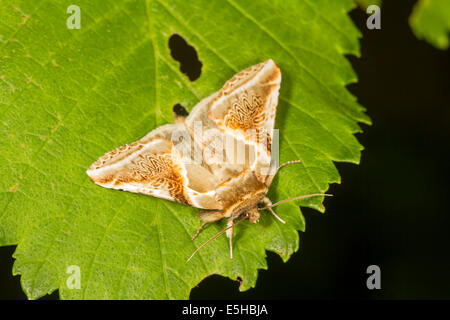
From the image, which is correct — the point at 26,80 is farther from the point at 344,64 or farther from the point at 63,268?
the point at 344,64

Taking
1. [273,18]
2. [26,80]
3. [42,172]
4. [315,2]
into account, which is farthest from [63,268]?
[315,2]

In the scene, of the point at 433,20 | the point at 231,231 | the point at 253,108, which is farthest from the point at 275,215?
the point at 433,20

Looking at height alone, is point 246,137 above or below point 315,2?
below

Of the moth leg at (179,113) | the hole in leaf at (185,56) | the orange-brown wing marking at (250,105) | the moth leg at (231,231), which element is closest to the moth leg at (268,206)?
the moth leg at (231,231)

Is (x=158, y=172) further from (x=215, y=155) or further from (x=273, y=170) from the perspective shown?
(x=273, y=170)

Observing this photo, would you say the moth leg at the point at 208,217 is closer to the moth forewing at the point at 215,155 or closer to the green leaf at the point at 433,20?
the moth forewing at the point at 215,155
